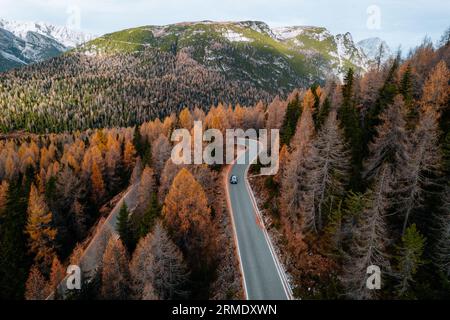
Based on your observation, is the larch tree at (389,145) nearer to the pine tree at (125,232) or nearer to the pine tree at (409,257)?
the pine tree at (409,257)

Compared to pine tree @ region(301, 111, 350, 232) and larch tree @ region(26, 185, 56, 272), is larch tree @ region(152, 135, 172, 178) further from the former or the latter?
pine tree @ region(301, 111, 350, 232)

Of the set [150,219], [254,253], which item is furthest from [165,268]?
[254,253]

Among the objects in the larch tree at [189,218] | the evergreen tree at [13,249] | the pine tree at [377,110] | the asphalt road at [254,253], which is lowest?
the evergreen tree at [13,249]

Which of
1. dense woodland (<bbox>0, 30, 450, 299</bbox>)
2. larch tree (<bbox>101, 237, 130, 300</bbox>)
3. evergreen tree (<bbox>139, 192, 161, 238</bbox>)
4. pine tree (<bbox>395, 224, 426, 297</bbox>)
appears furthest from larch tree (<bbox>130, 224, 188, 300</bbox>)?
pine tree (<bbox>395, 224, 426, 297</bbox>)

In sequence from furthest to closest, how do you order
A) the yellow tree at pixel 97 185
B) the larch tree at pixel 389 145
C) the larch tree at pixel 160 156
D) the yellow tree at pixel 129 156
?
the yellow tree at pixel 129 156 < the yellow tree at pixel 97 185 < the larch tree at pixel 160 156 < the larch tree at pixel 389 145

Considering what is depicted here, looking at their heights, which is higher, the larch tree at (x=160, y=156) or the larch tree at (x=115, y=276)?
the larch tree at (x=160, y=156)

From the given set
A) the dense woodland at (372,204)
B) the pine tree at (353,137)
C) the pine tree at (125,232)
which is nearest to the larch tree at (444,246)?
the dense woodland at (372,204)
